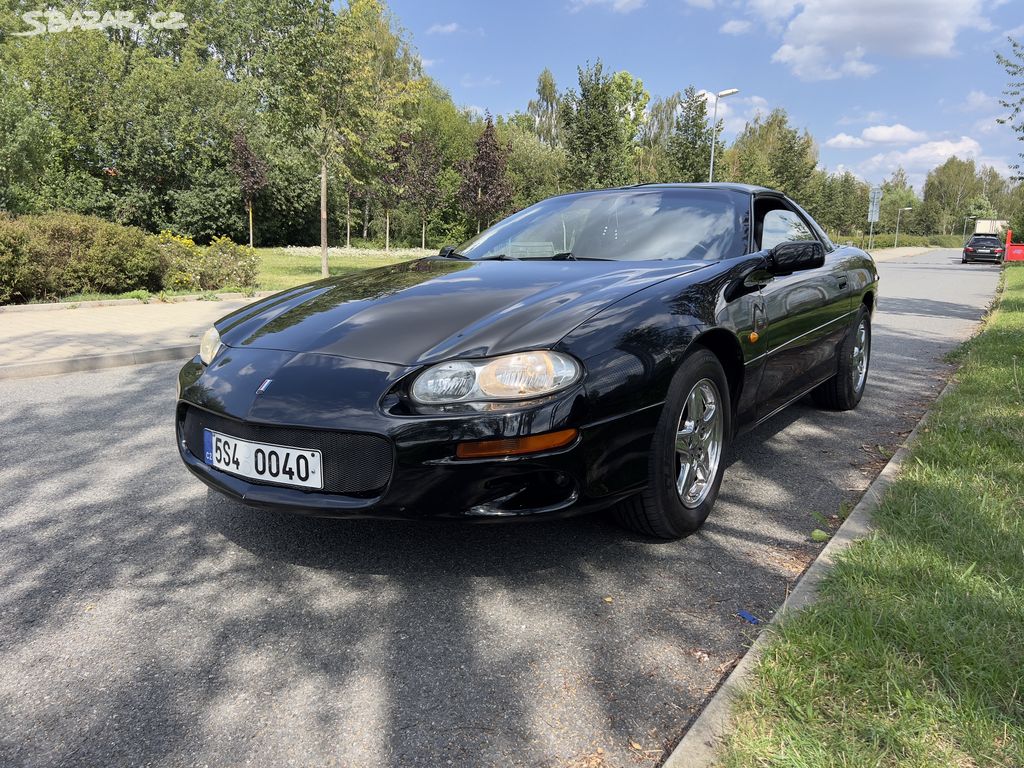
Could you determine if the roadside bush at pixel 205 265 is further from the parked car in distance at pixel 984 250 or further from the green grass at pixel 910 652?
the parked car in distance at pixel 984 250

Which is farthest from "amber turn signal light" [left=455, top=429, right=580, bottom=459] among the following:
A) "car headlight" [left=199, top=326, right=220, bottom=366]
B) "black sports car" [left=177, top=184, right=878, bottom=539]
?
"car headlight" [left=199, top=326, right=220, bottom=366]

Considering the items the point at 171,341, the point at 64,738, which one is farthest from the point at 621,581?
the point at 171,341

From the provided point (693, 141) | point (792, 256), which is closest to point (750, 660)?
point (792, 256)

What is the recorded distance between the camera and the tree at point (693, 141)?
27.7m

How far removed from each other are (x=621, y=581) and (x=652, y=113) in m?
75.8

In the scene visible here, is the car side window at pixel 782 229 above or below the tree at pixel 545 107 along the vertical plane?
below

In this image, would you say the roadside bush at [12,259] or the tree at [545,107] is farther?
the tree at [545,107]

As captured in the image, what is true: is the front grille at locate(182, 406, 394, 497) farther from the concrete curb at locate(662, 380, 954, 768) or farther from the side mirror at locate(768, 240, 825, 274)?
the side mirror at locate(768, 240, 825, 274)

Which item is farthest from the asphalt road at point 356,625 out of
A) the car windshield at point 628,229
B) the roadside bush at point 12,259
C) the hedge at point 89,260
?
the hedge at point 89,260

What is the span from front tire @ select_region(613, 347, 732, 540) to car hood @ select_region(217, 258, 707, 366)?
0.40 m

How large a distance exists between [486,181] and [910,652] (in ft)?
131

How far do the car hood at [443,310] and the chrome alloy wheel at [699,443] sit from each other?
50 cm

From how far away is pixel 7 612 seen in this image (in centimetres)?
229

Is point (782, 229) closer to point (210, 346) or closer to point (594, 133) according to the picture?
point (210, 346)
